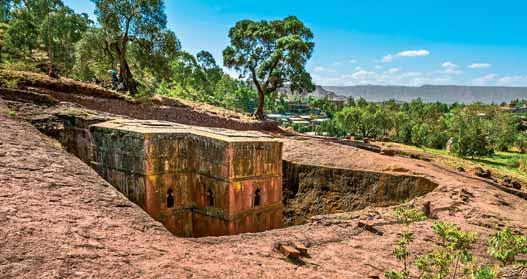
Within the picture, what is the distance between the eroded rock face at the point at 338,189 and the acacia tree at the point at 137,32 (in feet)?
35.4

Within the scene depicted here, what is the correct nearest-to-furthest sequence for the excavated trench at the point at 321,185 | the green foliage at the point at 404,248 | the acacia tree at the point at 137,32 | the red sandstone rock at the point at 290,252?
the green foliage at the point at 404,248 < the red sandstone rock at the point at 290,252 < the excavated trench at the point at 321,185 < the acacia tree at the point at 137,32

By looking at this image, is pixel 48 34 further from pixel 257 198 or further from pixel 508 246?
pixel 508 246

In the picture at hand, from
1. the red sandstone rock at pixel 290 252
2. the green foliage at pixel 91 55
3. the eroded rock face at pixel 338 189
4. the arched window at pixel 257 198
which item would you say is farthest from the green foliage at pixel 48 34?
the red sandstone rock at pixel 290 252

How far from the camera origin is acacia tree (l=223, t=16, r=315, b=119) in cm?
2262

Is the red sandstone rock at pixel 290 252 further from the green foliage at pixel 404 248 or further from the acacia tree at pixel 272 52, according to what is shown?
the acacia tree at pixel 272 52

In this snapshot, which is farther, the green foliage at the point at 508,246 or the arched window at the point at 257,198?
the arched window at the point at 257,198

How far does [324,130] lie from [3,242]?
53.1 m

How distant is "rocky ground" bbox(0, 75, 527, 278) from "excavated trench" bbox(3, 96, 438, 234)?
79.5 inches

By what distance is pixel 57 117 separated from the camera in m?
12.3

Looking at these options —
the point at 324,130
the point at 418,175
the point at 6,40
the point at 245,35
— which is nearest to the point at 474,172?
the point at 418,175

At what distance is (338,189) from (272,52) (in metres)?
12.8

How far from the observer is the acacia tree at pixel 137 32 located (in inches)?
758

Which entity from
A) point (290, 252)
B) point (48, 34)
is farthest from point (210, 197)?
point (48, 34)

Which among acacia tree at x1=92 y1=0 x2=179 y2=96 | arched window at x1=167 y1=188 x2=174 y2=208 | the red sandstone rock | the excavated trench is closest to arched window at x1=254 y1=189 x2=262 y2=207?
arched window at x1=167 y1=188 x2=174 y2=208
